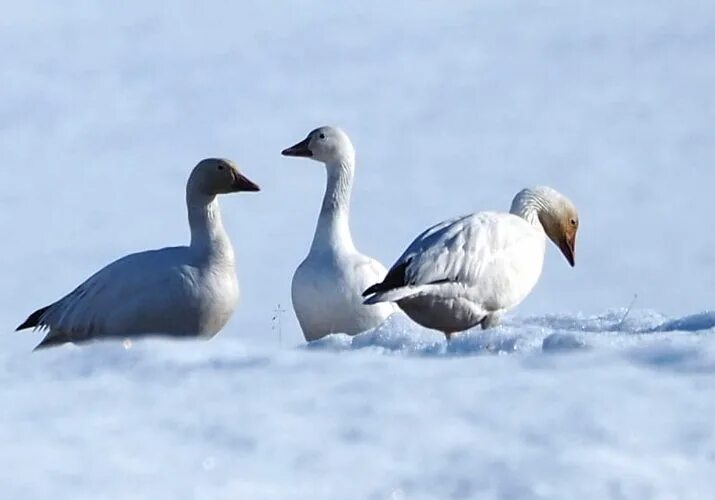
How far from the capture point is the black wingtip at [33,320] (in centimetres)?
940

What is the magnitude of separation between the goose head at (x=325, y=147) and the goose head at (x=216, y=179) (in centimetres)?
105

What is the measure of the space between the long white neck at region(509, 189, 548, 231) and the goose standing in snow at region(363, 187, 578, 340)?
0.84 meters

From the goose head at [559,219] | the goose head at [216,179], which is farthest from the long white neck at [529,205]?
the goose head at [216,179]

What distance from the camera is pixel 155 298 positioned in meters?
8.70

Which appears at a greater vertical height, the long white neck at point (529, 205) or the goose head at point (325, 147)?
the goose head at point (325, 147)

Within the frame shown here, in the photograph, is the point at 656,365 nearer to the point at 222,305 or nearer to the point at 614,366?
the point at 614,366

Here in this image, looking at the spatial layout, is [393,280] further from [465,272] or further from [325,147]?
[325,147]

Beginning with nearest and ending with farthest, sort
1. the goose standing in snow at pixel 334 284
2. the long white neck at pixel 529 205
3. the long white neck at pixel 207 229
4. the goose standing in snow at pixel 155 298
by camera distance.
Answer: the goose standing in snow at pixel 155 298, the long white neck at pixel 207 229, the goose standing in snow at pixel 334 284, the long white neck at pixel 529 205

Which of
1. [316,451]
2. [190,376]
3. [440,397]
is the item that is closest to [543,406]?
[440,397]

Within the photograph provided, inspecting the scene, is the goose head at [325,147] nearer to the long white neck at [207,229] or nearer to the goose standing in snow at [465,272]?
the long white neck at [207,229]

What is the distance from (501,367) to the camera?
3900 millimetres

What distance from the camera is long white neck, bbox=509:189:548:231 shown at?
33.7ft

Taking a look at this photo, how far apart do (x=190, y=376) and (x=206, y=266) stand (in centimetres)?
523

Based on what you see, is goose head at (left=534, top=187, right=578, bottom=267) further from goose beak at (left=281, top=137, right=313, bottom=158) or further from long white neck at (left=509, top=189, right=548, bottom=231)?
goose beak at (left=281, top=137, right=313, bottom=158)
